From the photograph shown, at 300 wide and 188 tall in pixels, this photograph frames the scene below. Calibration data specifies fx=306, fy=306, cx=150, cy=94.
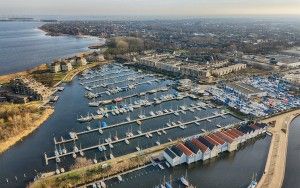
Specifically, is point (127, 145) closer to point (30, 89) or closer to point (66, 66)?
point (30, 89)

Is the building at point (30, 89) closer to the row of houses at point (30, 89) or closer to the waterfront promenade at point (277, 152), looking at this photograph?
the row of houses at point (30, 89)

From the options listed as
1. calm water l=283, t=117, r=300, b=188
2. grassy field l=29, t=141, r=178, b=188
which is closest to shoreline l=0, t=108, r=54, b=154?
grassy field l=29, t=141, r=178, b=188

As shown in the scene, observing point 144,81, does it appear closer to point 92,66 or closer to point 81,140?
point 92,66

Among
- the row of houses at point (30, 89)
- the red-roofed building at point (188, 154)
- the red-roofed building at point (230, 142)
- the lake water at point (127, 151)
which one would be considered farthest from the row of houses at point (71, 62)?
the red-roofed building at point (230, 142)

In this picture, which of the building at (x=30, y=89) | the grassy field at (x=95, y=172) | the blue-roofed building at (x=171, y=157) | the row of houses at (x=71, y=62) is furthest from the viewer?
the row of houses at (x=71, y=62)

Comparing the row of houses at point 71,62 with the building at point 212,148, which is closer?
the building at point 212,148

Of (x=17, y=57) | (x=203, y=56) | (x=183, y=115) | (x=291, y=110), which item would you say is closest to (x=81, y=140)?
(x=183, y=115)

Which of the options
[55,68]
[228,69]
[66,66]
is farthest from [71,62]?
[228,69]

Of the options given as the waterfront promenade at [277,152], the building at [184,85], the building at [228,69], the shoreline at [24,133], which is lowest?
the waterfront promenade at [277,152]

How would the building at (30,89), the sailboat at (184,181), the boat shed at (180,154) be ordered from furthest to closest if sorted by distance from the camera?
the building at (30,89) → the boat shed at (180,154) → the sailboat at (184,181)
